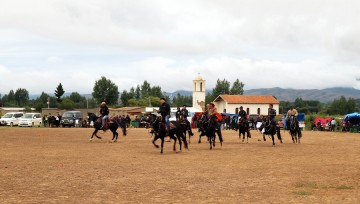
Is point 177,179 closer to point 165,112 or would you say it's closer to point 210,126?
point 165,112

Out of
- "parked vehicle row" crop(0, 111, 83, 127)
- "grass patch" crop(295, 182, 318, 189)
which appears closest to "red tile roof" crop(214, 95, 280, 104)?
"parked vehicle row" crop(0, 111, 83, 127)

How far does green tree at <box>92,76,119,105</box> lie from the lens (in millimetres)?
175625

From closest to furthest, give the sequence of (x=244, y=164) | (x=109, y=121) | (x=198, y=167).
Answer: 1. (x=198, y=167)
2. (x=244, y=164)
3. (x=109, y=121)

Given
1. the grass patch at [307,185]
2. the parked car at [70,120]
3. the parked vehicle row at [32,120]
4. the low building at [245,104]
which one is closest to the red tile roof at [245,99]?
the low building at [245,104]

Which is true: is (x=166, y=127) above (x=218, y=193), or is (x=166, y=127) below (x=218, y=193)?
above

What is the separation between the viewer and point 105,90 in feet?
578

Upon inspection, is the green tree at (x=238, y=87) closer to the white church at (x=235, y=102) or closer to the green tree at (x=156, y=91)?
the green tree at (x=156, y=91)

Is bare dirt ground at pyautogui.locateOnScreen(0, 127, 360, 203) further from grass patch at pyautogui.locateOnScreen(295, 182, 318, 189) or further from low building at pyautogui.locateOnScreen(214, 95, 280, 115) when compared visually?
low building at pyautogui.locateOnScreen(214, 95, 280, 115)

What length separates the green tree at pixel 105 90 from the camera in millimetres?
175625

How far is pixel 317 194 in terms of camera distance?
12.1m

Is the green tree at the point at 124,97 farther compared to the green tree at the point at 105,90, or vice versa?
the green tree at the point at 124,97

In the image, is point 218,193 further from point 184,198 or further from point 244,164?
point 244,164

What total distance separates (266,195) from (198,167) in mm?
5901

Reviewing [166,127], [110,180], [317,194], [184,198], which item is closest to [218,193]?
[184,198]
